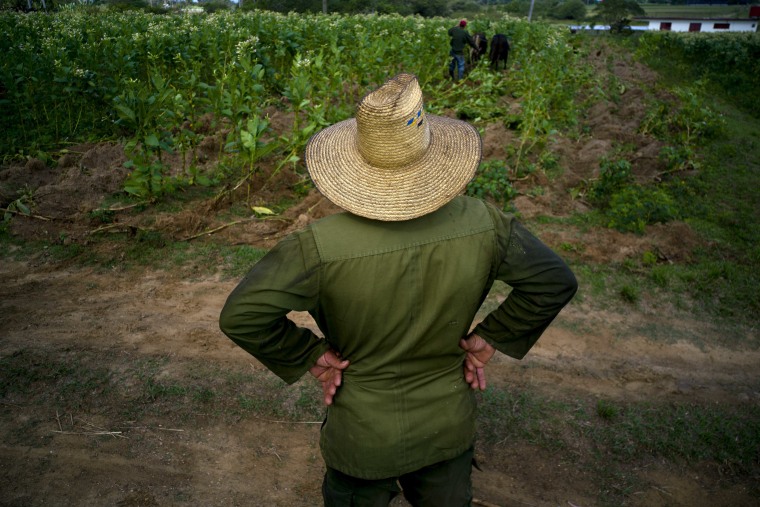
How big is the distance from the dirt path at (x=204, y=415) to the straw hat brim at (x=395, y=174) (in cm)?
214

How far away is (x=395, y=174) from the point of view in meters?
2.04

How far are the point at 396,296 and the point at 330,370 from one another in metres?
0.46

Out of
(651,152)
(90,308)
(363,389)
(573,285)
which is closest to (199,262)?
(90,308)

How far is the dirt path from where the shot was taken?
11.1 ft

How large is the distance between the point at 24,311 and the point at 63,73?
16.1ft

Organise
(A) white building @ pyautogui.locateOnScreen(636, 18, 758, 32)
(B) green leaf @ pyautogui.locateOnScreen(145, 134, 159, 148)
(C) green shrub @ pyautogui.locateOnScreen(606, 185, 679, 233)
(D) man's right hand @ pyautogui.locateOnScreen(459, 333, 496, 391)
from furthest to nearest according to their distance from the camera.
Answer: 1. (A) white building @ pyautogui.locateOnScreen(636, 18, 758, 32)
2. (C) green shrub @ pyautogui.locateOnScreen(606, 185, 679, 233)
3. (B) green leaf @ pyautogui.locateOnScreen(145, 134, 159, 148)
4. (D) man's right hand @ pyautogui.locateOnScreen(459, 333, 496, 391)

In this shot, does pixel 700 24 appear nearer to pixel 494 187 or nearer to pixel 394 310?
pixel 494 187

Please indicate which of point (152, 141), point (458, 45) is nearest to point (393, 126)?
point (152, 141)

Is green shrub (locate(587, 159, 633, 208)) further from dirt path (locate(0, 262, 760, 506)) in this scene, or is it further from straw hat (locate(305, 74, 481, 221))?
straw hat (locate(305, 74, 481, 221))

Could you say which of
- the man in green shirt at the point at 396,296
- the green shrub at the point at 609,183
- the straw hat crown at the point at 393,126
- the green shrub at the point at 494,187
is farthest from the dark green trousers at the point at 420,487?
the green shrub at the point at 609,183

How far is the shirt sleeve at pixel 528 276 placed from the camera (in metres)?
2.09

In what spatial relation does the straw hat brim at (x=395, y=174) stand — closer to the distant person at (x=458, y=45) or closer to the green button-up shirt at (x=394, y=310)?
the green button-up shirt at (x=394, y=310)

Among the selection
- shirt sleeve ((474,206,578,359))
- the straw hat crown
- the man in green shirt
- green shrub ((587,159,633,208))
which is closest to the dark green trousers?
the man in green shirt

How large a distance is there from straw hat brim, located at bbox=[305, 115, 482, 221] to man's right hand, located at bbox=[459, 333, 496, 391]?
0.66 metres
